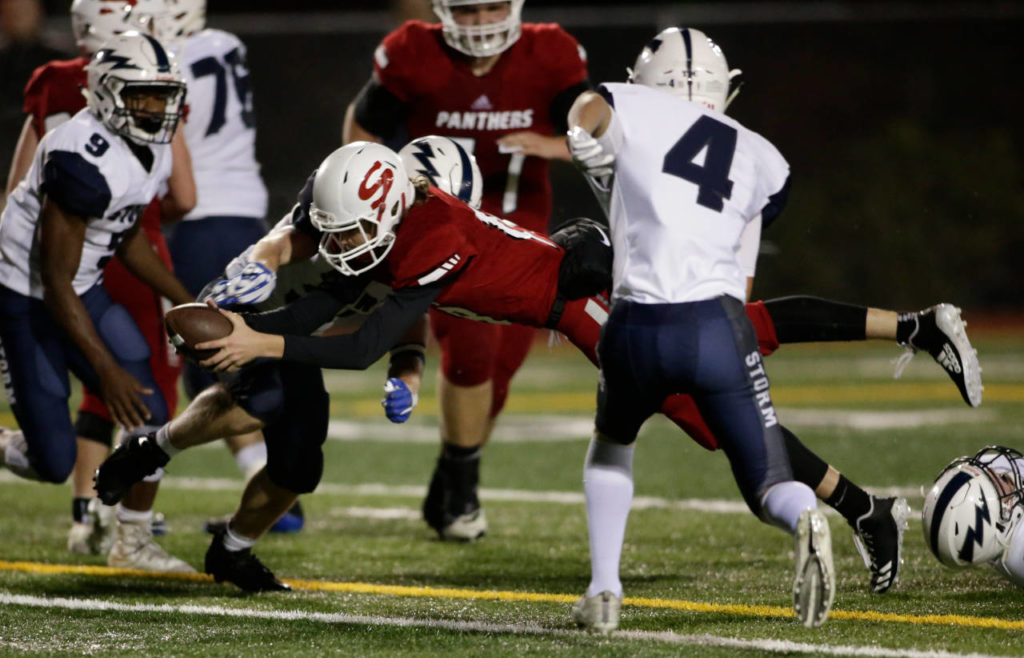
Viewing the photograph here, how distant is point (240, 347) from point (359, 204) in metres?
0.46

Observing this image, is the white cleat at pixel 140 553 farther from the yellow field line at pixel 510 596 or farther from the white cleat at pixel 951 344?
the white cleat at pixel 951 344

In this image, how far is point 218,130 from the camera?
18.1ft

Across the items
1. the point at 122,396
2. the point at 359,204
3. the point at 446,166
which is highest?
the point at 446,166

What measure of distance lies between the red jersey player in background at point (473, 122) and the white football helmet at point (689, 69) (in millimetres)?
1233

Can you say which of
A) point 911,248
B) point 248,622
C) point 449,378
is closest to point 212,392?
point 248,622

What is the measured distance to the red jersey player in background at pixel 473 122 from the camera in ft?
16.8

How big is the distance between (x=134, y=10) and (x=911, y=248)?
8351 millimetres

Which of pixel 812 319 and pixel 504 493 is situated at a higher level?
pixel 812 319

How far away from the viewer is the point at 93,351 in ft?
14.0

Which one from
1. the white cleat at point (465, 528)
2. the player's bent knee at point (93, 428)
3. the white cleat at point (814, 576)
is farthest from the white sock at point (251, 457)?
the white cleat at point (814, 576)

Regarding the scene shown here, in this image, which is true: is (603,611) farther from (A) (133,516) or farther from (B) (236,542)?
(A) (133,516)


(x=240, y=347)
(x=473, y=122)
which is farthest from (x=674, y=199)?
(x=473, y=122)

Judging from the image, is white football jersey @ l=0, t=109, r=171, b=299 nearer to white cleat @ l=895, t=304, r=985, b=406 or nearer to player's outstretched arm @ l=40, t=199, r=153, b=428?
player's outstretched arm @ l=40, t=199, r=153, b=428

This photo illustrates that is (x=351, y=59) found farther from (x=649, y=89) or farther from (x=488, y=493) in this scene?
(x=649, y=89)
